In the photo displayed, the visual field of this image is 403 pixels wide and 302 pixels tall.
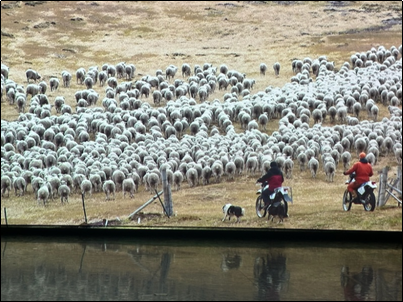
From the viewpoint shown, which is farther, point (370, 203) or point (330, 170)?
point (330, 170)

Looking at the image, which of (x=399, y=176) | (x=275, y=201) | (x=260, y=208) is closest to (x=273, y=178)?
(x=275, y=201)

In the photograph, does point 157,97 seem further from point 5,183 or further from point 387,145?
point 387,145

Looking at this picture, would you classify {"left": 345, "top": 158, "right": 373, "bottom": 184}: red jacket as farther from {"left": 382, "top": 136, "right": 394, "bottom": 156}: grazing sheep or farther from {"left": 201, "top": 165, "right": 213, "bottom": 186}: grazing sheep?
{"left": 201, "top": 165, "right": 213, "bottom": 186}: grazing sheep

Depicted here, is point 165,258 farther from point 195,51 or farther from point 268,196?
point 195,51

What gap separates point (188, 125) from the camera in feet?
40.7

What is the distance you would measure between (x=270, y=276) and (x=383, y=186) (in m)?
3.04

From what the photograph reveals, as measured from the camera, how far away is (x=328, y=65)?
1288 centimetres

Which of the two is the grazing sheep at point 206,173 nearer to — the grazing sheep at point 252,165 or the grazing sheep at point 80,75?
the grazing sheep at point 252,165

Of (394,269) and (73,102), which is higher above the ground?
(73,102)

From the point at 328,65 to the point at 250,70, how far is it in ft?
4.28

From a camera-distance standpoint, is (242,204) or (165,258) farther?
(242,204)

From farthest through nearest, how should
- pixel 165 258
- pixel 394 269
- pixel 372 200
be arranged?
pixel 372 200 < pixel 165 258 < pixel 394 269

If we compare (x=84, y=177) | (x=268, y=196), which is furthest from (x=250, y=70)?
(x=84, y=177)

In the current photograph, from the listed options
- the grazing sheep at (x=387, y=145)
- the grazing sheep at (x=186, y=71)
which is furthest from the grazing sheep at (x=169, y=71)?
the grazing sheep at (x=387, y=145)
